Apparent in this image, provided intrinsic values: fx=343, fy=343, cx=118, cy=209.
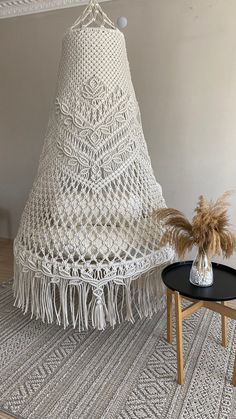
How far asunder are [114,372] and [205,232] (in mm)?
750

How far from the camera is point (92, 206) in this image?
5.19ft

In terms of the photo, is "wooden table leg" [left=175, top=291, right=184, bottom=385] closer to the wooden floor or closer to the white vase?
the white vase

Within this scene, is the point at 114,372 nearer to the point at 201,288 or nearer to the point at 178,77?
the point at 201,288

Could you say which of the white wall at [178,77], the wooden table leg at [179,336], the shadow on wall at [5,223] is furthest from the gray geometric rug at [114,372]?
the shadow on wall at [5,223]

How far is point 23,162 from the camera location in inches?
125

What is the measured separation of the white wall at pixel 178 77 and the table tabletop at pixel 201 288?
3.10 feet

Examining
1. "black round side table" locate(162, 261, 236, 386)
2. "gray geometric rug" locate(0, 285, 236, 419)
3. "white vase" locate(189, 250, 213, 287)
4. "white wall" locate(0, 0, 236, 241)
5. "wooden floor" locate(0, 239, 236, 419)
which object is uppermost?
"white wall" locate(0, 0, 236, 241)

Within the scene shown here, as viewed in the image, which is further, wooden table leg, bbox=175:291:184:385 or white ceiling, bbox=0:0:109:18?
white ceiling, bbox=0:0:109:18

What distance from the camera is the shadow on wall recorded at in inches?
132

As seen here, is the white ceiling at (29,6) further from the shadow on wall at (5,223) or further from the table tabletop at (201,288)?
the table tabletop at (201,288)

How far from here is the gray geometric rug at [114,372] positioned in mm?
1340

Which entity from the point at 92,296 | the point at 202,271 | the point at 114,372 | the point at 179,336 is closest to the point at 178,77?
the point at 202,271

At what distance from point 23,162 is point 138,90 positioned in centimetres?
127

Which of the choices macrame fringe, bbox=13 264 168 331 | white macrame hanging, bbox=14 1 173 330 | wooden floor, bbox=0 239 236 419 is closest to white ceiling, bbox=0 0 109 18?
white macrame hanging, bbox=14 1 173 330
